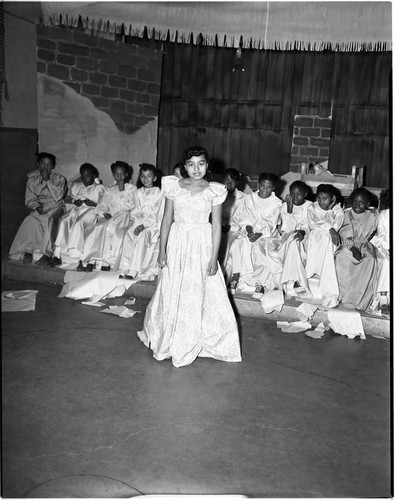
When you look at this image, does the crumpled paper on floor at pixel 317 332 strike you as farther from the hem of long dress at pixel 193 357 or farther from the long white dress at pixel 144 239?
the long white dress at pixel 144 239

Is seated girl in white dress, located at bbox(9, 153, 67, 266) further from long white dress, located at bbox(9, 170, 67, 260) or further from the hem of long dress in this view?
the hem of long dress

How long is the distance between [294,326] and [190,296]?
1.40 metres

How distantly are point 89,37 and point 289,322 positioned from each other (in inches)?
193

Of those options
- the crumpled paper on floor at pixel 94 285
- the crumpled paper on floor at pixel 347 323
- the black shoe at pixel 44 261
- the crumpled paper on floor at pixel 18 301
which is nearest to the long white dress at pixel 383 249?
the crumpled paper on floor at pixel 347 323

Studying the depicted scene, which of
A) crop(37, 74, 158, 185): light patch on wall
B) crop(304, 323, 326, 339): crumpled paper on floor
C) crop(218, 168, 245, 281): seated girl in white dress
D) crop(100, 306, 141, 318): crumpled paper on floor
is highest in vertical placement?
crop(37, 74, 158, 185): light patch on wall

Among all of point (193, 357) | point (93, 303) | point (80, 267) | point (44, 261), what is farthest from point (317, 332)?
point (44, 261)

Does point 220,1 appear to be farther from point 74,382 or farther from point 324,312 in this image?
point 74,382

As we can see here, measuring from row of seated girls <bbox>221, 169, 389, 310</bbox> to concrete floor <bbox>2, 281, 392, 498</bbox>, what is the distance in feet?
2.14

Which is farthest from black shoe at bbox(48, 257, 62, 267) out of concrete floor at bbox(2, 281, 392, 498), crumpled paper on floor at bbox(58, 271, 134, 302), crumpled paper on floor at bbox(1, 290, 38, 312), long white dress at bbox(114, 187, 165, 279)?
concrete floor at bbox(2, 281, 392, 498)

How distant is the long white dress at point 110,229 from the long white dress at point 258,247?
137 centimetres

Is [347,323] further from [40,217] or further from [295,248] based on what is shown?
[40,217]

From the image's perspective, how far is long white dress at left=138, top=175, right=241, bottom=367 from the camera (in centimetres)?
409

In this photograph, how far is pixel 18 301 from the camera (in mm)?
5305

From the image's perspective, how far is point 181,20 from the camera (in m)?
5.58
